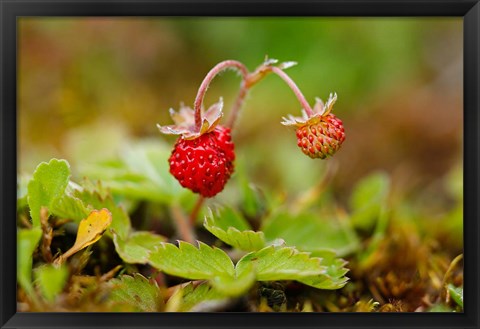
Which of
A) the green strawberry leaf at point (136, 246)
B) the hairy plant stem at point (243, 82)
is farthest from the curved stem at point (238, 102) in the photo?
the green strawberry leaf at point (136, 246)

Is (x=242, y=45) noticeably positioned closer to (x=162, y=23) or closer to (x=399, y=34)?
(x=162, y=23)

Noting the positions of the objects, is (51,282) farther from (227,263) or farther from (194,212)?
→ (194,212)

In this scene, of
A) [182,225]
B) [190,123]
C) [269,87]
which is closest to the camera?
[190,123]

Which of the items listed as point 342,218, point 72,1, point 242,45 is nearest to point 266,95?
point 242,45

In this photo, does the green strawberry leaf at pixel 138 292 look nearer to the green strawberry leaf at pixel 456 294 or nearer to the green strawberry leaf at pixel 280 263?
the green strawberry leaf at pixel 280 263

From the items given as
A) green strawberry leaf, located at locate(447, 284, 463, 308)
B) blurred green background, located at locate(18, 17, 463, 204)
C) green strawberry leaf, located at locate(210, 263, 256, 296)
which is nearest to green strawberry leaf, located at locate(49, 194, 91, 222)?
green strawberry leaf, located at locate(210, 263, 256, 296)

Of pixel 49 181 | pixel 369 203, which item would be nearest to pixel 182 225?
pixel 49 181
